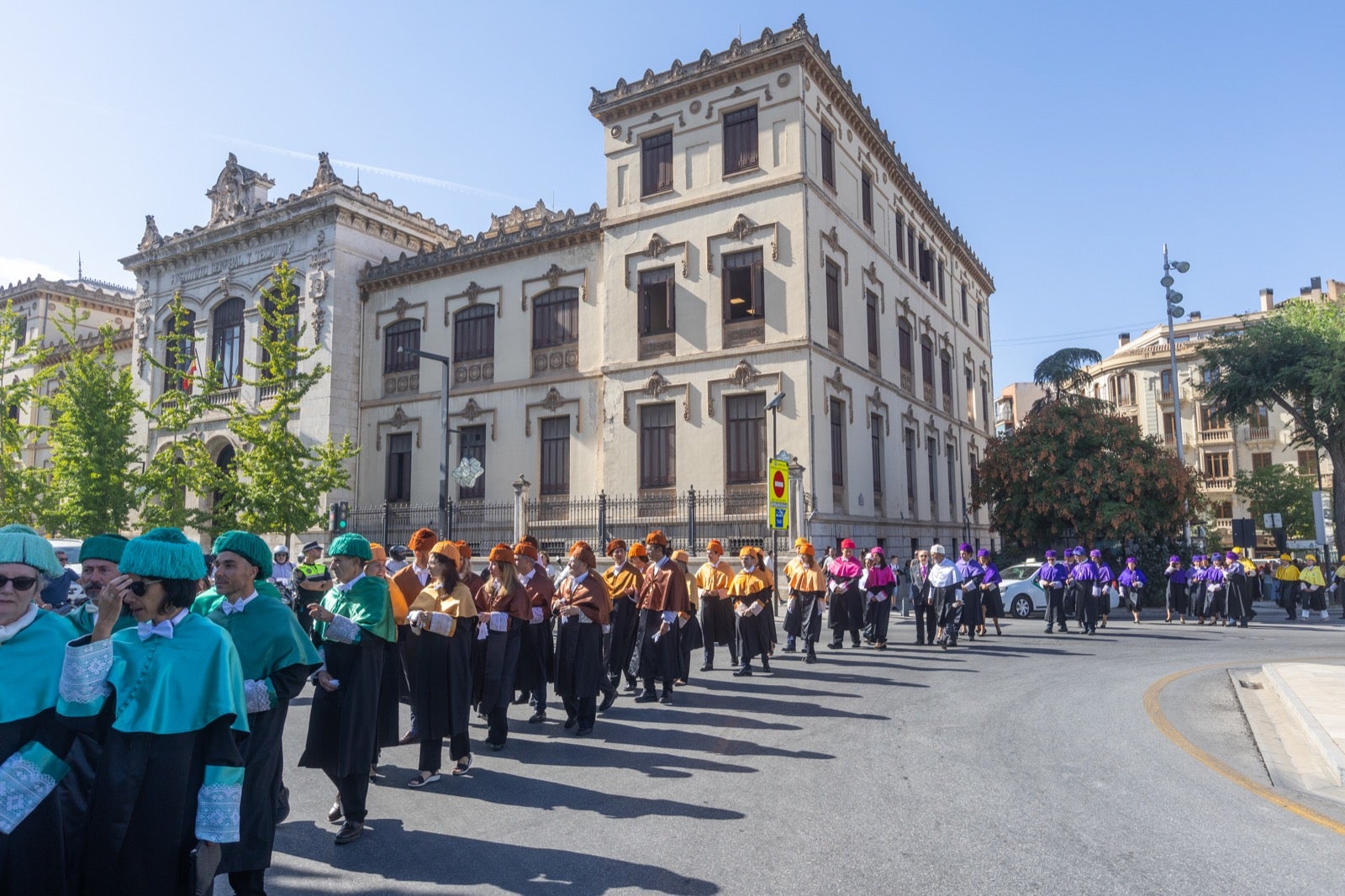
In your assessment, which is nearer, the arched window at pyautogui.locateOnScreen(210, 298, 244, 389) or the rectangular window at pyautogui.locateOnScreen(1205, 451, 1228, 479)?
the arched window at pyautogui.locateOnScreen(210, 298, 244, 389)

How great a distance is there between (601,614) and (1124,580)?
18150 mm

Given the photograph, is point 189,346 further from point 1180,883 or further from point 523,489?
point 1180,883


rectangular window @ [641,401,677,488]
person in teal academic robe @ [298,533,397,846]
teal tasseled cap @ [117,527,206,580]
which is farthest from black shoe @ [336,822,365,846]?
rectangular window @ [641,401,677,488]

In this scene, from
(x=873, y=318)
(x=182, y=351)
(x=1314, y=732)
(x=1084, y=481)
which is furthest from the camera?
(x=182, y=351)

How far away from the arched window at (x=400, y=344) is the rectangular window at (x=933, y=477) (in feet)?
60.2

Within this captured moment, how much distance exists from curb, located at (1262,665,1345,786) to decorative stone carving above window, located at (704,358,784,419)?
14393mm

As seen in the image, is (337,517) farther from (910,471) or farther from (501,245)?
(910,471)

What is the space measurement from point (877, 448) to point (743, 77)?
37.9 ft

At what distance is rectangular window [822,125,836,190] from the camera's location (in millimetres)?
25766

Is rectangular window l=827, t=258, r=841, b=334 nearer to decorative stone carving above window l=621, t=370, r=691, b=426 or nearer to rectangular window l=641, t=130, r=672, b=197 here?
decorative stone carving above window l=621, t=370, r=691, b=426

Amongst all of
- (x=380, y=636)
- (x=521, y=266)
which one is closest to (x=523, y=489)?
(x=521, y=266)

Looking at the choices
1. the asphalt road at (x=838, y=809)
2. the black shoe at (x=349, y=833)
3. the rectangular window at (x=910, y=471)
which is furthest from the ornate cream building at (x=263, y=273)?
the black shoe at (x=349, y=833)

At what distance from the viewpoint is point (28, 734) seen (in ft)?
10.6

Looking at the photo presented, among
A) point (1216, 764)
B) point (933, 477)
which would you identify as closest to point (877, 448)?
point (933, 477)
